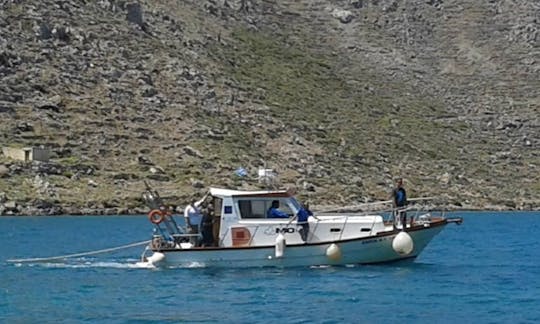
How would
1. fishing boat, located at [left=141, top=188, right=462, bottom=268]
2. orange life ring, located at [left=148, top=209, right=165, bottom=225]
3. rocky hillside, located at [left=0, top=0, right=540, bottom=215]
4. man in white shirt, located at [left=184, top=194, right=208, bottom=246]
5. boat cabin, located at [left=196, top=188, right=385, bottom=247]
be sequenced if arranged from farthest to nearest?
rocky hillside, located at [left=0, top=0, right=540, bottom=215] < orange life ring, located at [left=148, top=209, right=165, bottom=225] < man in white shirt, located at [left=184, top=194, right=208, bottom=246] < boat cabin, located at [left=196, top=188, right=385, bottom=247] < fishing boat, located at [left=141, top=188, right=462, bottom=268]

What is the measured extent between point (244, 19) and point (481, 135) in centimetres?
3347

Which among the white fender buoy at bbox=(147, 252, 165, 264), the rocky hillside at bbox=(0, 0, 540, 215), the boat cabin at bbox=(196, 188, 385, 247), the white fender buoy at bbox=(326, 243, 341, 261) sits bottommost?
the white fender buoy at bbox=(147, 252, 165, 264)

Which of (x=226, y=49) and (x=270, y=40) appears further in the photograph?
(x=270, y=40)

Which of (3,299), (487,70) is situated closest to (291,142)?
(487,70)

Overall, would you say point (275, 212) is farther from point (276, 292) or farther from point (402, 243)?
point (276, 292)

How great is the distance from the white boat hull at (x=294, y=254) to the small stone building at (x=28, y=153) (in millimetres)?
50349

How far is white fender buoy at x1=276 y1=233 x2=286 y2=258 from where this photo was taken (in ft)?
137

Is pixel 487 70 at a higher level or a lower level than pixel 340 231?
higher

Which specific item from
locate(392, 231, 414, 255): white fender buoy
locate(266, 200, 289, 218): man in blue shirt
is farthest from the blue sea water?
locate(266, 200, 289, 218): man in blue shirt

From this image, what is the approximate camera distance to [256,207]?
42781 mm

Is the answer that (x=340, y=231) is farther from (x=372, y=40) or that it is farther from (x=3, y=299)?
(x=372, y=40)

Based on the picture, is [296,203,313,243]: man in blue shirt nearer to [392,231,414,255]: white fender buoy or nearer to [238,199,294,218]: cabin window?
[238,199,294,218]: cabin window

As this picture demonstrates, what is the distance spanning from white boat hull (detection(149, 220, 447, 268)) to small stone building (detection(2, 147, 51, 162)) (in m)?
50.3

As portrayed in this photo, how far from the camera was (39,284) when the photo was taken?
40.3 m
